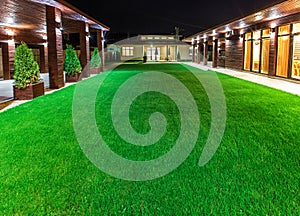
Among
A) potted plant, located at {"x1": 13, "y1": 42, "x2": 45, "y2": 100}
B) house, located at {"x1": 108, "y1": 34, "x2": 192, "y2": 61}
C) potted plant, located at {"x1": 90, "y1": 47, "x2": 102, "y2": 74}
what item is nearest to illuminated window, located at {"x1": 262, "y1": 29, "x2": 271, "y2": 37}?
potted plant, located at {"x1": 90, "y1": 47, "x2": 102, "y2": 74}

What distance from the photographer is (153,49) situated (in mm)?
42375

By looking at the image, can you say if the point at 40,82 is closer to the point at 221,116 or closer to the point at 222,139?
the point at 221,116

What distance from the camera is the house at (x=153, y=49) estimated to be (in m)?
42.2

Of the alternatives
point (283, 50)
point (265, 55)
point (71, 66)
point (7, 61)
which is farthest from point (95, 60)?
point (283, 50)

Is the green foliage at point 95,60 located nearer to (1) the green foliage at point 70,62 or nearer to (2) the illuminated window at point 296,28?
(1) the green foliage at point 70,62

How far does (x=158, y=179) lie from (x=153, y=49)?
39654 millimetres

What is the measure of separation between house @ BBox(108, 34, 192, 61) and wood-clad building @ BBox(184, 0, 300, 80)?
70.2 ft

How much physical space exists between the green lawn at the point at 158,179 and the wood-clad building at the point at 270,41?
678 centimetres

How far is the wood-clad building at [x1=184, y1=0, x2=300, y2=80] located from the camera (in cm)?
1243

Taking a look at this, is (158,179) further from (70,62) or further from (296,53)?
(70,62)

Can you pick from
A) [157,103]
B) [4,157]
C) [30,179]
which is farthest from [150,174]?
[157,103]

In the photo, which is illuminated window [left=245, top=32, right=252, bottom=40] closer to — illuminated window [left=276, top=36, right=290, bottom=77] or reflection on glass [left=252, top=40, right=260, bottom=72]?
reflection on glass [left=252, top=40, right=260, bottom=72]

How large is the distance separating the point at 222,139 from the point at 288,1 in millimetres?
6876

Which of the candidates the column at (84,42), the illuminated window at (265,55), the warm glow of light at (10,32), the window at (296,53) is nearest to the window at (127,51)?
the column at (84,42)
